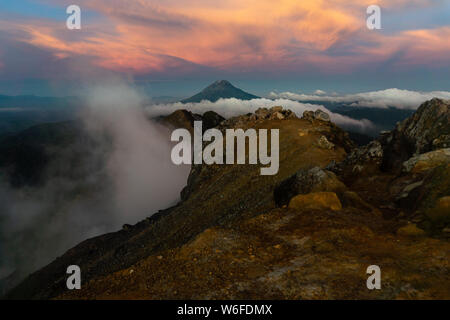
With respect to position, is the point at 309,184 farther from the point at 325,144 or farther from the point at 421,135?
the point at 325,144

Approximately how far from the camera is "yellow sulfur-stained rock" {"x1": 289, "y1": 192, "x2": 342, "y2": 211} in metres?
21.1

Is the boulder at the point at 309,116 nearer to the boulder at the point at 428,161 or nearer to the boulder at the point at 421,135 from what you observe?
the boulder at the point at 421,135

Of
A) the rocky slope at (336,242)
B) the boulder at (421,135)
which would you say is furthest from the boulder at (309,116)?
the boulder at (421,135)

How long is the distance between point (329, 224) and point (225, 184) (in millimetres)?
42268

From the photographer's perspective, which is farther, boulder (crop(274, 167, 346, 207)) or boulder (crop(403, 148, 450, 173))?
boulder (crop(274, 167, 346, 207))

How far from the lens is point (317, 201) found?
70.3ft

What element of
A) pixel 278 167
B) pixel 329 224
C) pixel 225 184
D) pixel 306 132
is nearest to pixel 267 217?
pixel 329 224

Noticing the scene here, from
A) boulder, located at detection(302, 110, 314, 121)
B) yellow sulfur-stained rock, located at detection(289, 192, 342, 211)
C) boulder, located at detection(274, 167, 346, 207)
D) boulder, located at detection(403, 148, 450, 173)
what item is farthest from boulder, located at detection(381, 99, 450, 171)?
boulder, located at detection(302, 110, 314, 121)

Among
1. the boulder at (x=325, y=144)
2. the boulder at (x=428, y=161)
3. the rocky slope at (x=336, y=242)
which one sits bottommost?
the rocky slope at (x=336, y=242)

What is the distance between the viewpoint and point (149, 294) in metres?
12.2

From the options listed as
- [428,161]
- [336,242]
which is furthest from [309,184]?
[428,161]

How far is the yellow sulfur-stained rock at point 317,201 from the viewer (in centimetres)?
2108

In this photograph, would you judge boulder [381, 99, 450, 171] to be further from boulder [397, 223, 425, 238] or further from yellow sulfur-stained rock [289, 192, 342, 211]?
boulder [397, 223, 425, 238]
